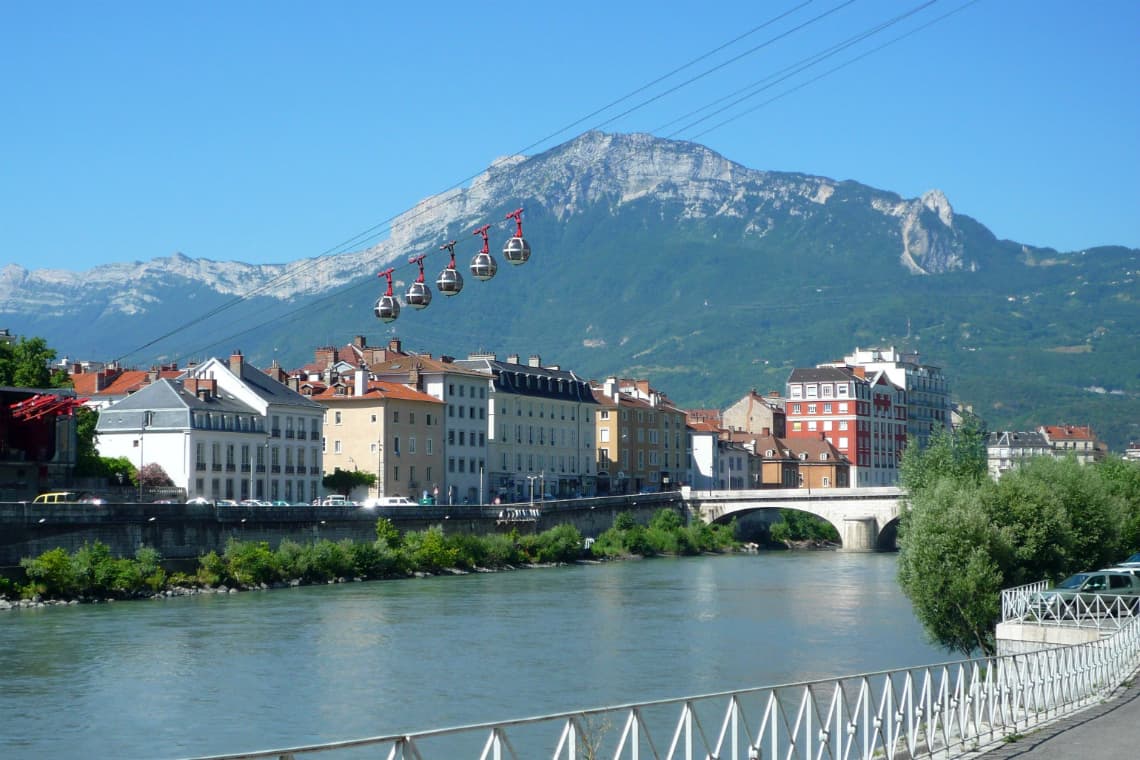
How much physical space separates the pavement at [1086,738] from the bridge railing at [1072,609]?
7.37 m

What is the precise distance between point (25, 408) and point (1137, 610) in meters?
47.7

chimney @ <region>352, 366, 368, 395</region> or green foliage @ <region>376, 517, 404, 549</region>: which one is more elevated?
chimney @ <region>352, 366, 368, 395</region>

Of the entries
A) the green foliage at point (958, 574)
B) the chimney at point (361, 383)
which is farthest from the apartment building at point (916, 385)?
the green foliage at point (958, 574)

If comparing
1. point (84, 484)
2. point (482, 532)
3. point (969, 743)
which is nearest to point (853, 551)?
point (482, 532)

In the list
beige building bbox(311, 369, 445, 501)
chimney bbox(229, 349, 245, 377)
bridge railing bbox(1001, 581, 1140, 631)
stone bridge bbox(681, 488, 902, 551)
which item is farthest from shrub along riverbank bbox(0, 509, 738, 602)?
bridge railing bbox(1001, 581, 1140, 631)

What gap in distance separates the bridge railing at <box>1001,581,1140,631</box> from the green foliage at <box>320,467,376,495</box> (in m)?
62.7

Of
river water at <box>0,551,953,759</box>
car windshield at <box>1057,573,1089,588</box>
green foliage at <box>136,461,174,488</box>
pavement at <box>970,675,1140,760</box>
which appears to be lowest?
river water at <box>0,551,953,759</box>

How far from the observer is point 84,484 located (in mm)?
71750

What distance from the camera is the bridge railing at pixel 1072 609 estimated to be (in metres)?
30.0

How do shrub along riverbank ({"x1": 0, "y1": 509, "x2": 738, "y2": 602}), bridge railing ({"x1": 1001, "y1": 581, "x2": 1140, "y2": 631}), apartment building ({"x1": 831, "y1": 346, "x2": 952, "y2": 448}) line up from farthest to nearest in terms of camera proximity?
apartment building ({"x1": 831, "y1": 346, "x2": 952, "y2": 448}) → shrub along riverbank ({"x1": 0, "y1": 509, "x2": 738, "y2": 602}) → bridge railing ({"x1": 1001, "y1": 581, "x2": 1140, "y2": 631})

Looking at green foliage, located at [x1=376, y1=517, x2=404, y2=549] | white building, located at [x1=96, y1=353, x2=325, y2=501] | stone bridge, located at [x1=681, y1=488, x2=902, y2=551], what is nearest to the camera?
green foliage, located at [x1=376, y1=517, x2=404, y2=549]

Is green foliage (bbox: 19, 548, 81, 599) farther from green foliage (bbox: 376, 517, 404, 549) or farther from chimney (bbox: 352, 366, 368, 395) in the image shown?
chimney (bbox: 352, 366, 368, 395)

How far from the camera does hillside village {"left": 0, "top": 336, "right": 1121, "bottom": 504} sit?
79000 millimetres

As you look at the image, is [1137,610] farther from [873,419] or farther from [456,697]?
[873,419]
